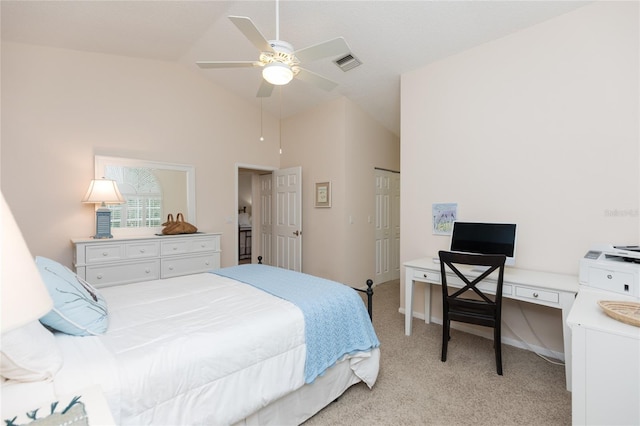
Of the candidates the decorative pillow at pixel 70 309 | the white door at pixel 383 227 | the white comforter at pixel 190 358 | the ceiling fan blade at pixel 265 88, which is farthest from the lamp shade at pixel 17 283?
→ the white door at pixel 383 227

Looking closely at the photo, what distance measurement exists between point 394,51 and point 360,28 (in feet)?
1.62

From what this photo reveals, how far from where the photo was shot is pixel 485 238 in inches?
110

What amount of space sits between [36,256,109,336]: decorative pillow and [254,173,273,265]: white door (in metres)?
3.94

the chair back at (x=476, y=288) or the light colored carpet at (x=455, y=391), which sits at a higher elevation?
the chair back at (x=476, y=288)

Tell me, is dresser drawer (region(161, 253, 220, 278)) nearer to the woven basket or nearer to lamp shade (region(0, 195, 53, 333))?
lamp shade (region(0, 195, 53, 333))

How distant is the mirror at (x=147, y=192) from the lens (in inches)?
148

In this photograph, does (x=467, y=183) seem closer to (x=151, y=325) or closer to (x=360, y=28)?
(x=360, y=28)

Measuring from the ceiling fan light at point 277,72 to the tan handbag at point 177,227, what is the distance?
2.64 m

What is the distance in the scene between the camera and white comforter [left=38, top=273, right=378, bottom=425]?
1.16m

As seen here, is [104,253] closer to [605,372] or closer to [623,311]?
[605,372]

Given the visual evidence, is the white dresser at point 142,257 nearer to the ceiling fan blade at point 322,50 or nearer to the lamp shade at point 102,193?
the lamp shade at point 102,193

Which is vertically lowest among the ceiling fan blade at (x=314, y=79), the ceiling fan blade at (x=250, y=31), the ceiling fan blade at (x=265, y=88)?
the ceiling fan blade at (x=314, y=79)

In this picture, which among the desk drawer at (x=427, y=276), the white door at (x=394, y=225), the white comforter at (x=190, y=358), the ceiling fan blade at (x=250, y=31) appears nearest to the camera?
the white comforter at (x=190, y=358)

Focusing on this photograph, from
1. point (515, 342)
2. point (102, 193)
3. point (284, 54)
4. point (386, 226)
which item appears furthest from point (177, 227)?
point (515, 342)
